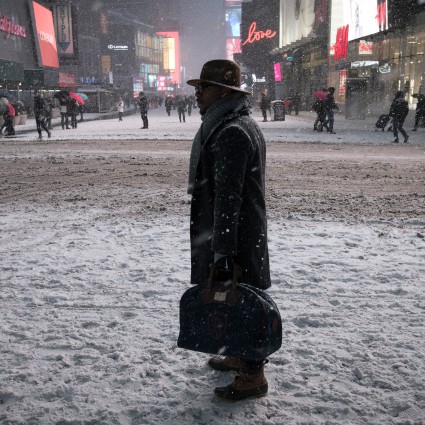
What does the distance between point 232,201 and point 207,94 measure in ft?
2.01

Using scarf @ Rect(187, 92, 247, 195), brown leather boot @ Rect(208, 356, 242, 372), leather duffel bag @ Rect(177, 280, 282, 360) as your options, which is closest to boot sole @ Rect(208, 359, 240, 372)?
brown leather boot @ Rect(208, 356, 242, 372)

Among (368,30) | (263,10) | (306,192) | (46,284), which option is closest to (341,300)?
(46,284)

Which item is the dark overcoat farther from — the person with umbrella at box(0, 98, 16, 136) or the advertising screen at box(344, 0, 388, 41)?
the advertising screen at box(344, 0, 388, 41)

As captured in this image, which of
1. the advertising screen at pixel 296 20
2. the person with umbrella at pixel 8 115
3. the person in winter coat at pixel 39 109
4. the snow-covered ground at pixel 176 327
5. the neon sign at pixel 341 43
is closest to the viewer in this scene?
the snow-covered ground at pixel 176 327

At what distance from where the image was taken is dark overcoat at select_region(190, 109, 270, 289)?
2.70 m

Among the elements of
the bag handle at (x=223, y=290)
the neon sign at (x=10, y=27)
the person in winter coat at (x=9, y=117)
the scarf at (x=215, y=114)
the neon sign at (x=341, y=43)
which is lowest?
the bag handle at (x=223, y=290)

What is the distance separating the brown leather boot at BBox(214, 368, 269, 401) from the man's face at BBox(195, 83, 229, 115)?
1552 mm

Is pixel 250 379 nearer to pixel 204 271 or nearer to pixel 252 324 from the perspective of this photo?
pixel 252 324

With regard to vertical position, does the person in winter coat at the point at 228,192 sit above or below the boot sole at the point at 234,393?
above

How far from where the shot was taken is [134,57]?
14375 cm

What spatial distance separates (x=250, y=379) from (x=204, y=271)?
684 millimetres

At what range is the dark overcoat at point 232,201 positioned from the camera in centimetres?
270

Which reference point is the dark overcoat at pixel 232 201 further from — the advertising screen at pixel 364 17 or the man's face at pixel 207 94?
the advertising screen at pixel 364 17

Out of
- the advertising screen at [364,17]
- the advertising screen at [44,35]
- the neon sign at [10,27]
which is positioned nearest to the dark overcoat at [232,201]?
the advertising screen at [364,17]
